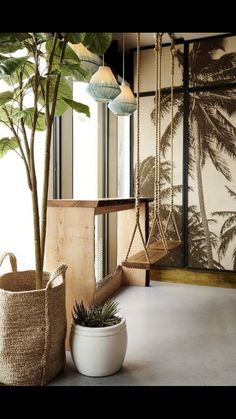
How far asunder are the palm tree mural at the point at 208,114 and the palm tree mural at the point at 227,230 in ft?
0.43

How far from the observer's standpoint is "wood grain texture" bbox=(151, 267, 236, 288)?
176 inches

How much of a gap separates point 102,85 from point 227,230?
8.63ft

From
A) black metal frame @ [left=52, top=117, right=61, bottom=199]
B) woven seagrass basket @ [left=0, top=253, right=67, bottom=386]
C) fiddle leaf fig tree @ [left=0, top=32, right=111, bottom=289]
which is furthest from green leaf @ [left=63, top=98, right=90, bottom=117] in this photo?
black metal frame @ [left=52, top=117, right=61, bottom=199]

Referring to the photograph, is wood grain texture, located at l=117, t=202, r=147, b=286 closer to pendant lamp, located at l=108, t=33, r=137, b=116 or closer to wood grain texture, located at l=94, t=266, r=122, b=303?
wood grain texture, located at l=94, t=266, r=122, b=303

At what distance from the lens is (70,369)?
6.53 feet

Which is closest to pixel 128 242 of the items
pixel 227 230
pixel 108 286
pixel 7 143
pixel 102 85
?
pixel 108 286

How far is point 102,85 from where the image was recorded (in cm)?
261

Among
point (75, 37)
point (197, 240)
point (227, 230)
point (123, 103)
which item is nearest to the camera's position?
point (75, 37)

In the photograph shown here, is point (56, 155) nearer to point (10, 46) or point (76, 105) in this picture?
point (76, 105)

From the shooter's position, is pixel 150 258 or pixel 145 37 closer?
pixel 150 258

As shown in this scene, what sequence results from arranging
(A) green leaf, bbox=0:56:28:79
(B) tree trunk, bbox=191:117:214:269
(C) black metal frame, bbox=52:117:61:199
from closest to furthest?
(A) green leaf, bbox=0:56:28:79
(C) black metal frame, bbox=52:117:61:199
(B) tree trunk, bbox=191:117:214:269

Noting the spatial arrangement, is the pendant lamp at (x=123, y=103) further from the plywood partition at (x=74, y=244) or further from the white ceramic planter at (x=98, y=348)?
the white ceramic planter at (x=98, y=348)

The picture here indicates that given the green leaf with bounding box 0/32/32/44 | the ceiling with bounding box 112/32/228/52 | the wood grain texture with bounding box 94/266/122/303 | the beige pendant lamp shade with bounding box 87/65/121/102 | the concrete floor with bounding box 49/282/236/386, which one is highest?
the ceiling with bounding box 112/32/228/52

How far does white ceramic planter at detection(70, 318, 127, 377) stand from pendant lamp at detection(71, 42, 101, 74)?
1804 mm
